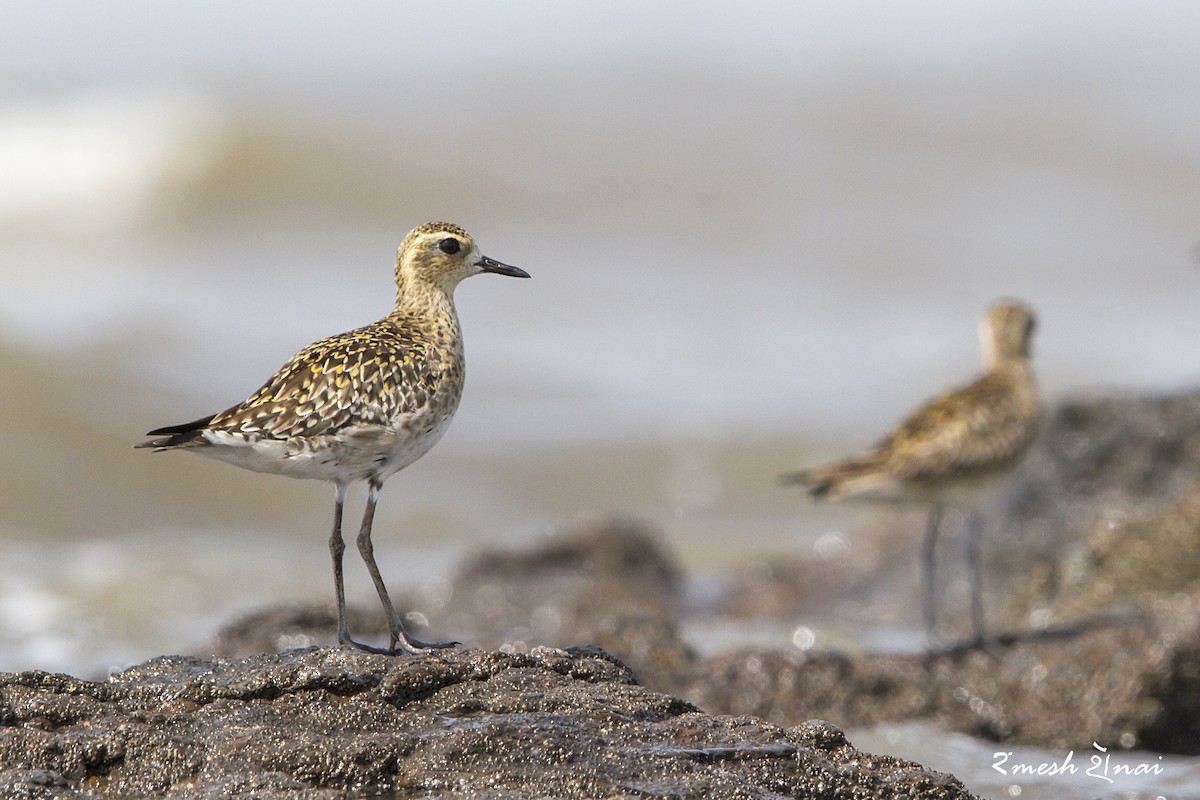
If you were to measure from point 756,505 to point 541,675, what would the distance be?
13.0 meters

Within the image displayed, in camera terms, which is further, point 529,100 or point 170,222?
point 529,100

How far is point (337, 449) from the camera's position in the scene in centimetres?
585

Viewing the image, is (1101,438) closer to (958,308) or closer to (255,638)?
(255,638)

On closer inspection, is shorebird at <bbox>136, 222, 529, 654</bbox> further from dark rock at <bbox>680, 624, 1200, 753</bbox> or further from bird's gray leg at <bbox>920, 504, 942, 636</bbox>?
bird's gray leg at <bbox>920, 504, 942, 636</bbox>

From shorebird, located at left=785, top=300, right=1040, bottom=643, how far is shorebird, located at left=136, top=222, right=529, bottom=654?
407cm

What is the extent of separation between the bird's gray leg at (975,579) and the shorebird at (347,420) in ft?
13.5

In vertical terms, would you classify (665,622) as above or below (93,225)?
below

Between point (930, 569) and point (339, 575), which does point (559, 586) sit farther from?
point (339, 575)

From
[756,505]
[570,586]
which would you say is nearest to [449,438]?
[756,505]

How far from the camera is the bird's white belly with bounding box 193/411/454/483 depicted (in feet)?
19.0

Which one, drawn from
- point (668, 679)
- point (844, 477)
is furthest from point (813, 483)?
point (668, 679)

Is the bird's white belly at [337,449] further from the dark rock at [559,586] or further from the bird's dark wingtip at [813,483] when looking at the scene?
the bird's dark wingtip at [813,483]

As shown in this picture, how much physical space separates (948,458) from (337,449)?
4852 millimetres

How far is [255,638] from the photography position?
26.8 ft
